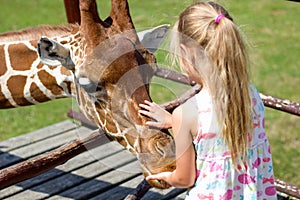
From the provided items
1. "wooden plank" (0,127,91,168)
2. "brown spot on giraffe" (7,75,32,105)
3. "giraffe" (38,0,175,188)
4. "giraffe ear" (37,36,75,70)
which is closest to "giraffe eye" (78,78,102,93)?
"giraffe" (38,0,175,188)

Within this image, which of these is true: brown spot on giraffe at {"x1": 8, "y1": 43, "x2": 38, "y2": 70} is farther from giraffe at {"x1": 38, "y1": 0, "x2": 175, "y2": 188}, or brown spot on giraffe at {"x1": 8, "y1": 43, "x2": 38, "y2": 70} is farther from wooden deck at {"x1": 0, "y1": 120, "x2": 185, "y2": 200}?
wooden deck at {"x1": 0, "y1": 120, "x2": 185, "y2": 200}

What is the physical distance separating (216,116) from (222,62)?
23cm

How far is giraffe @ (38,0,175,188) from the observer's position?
9.79ft

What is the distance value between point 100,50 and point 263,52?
5688 mm

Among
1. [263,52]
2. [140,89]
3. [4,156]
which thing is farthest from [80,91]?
[263,52]

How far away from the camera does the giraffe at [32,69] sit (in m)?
3.49

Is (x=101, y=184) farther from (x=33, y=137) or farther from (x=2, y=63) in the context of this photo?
(x=2, y=63)

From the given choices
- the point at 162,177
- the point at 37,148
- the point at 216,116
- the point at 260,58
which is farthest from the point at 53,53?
the point at 260,58

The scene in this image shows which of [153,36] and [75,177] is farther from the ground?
[153,36]

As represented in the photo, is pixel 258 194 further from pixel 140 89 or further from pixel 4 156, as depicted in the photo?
pixel 4 156

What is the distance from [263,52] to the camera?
8531 mm

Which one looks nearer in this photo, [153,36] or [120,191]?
[153,36]

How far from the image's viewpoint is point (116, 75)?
9.99 ft

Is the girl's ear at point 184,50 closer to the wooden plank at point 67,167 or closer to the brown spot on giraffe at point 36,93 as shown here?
the brown spot on giraffe at point 36,93
